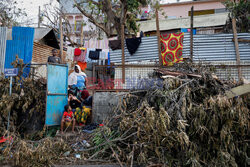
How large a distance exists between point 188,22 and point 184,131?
15.4 metres

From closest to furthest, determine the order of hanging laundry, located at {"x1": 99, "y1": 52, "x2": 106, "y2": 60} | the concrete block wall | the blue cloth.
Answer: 1. the concrete block wall
2. the blue cloth
3. hanging laundry, located at {"x1": 99, "y1": 52, "x2": 106, "y2": 60}

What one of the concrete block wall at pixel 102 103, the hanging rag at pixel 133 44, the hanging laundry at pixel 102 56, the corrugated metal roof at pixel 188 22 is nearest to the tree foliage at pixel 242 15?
the corrugated metal roof at pixel 188 22

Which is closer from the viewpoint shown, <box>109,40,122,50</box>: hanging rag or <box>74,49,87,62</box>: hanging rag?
<box>109,40,122,50</box>: hanging rag

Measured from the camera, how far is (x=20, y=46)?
31.9 feet

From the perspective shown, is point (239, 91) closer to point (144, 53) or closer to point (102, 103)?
point (102, 103)

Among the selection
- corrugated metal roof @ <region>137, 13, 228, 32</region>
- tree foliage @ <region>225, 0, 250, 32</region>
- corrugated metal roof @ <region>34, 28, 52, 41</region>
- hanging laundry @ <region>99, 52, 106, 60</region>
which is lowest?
hanging laundry @ <region>99, 52, 106, 60</region>

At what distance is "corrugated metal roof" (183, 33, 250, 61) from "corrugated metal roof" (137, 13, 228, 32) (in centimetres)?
1009

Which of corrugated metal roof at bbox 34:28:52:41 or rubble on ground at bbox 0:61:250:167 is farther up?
corrugated metal roof at bbox 34:28:52:41

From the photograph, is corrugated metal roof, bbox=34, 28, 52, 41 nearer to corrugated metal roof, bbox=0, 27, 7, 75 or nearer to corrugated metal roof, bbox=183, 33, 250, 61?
corrugated metal roof, bbox=0, 27, 7, 75

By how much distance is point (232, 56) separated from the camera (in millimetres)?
9164

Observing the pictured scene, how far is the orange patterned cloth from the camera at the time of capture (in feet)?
31.3

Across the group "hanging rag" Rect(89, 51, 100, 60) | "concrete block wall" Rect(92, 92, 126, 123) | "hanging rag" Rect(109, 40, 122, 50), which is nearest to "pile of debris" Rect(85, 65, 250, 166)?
"concrete block wall" Rect(92, 92, 126, 123)

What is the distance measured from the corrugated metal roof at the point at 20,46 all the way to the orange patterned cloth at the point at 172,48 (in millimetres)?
5468

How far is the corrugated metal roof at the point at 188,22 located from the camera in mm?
18609
